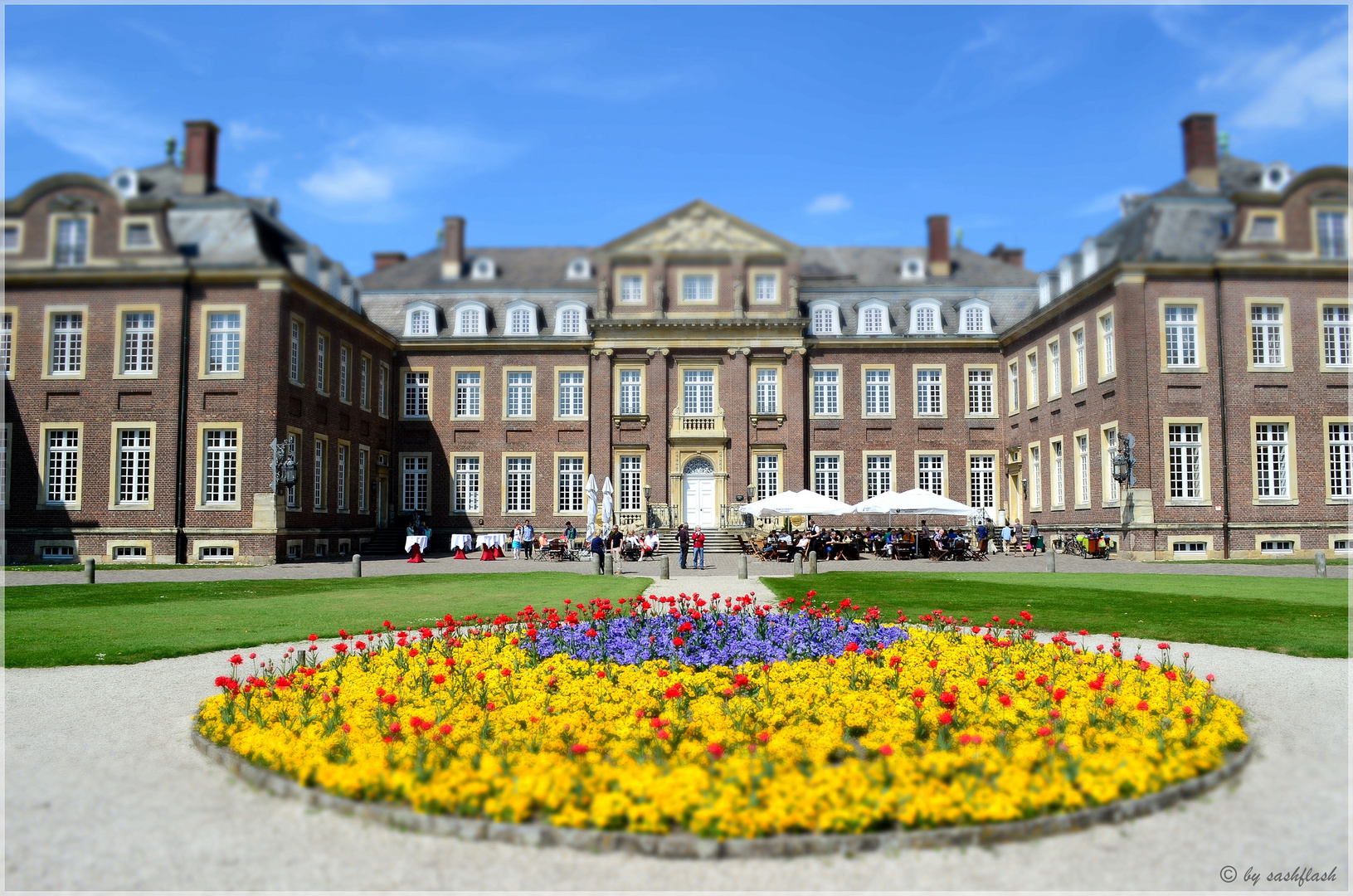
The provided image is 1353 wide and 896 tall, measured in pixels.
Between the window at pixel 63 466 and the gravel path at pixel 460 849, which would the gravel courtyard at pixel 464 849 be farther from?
the window at pixel 63 466

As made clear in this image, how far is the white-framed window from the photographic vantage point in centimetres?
4166

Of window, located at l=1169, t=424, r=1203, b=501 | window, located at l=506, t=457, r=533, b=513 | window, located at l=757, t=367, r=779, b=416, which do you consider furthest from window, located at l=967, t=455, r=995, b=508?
window, located at l=506, t=457, r=533, b=513

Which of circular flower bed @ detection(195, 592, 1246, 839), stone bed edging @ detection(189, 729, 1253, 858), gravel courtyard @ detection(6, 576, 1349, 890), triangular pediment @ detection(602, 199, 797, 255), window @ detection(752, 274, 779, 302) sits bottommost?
gravel courtyard @ detection(6, 576, 1349, 890)

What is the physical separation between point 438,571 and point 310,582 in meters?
4.68

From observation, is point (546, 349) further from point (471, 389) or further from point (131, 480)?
point (131, 480)

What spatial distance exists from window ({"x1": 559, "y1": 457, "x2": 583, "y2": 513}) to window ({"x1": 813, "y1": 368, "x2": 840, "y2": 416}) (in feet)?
33.2

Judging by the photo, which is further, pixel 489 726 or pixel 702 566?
pixel 702 566

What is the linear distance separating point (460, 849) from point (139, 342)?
29892 mm

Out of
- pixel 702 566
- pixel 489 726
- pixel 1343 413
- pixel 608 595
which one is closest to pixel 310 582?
pixel 608 595

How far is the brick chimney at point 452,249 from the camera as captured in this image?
4472 centimetres

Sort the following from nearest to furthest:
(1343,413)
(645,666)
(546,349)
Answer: (645,666)
(1343,413)
(546,349)

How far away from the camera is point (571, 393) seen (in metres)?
41.7

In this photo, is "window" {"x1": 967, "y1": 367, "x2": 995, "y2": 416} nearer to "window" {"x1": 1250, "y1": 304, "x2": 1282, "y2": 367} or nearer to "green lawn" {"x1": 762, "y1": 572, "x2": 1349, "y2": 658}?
"window" {"x1": 1250, "y1": 304, "x2": 1282, "y2": 367}

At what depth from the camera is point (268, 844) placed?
194 inches
